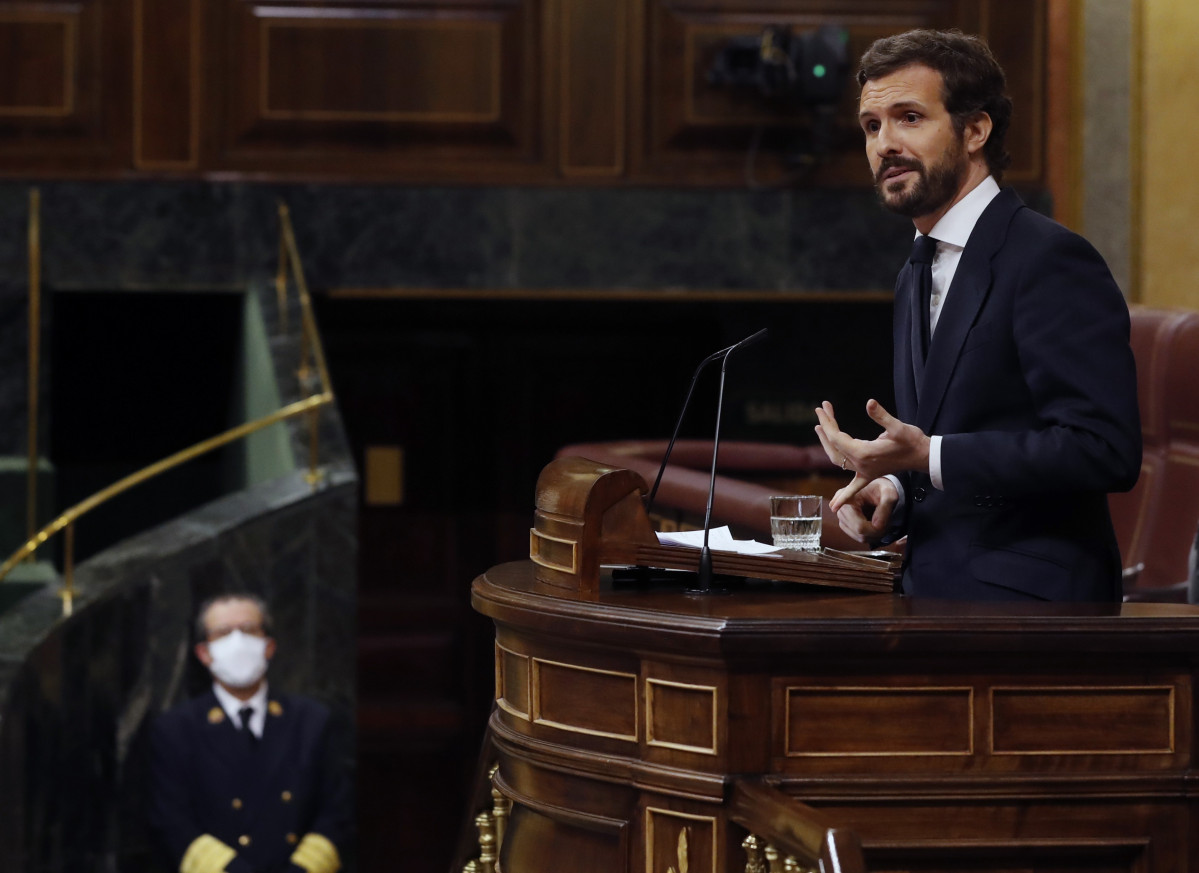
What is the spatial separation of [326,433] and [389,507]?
2.12 metres

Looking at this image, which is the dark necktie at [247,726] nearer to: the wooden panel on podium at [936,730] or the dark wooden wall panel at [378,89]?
the dark wooden wall panel at [378,89]

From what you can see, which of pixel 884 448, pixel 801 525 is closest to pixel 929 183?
pixel 884 448

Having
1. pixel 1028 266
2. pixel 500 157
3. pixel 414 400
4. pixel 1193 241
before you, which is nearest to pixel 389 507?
pixel 414 400

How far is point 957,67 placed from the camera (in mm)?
1972

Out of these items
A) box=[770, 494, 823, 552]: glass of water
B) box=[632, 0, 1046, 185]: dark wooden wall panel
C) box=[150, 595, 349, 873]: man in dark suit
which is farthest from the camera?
box=[632, 0, 1046, 185]: dark wooden wall panel

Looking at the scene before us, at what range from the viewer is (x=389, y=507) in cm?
727

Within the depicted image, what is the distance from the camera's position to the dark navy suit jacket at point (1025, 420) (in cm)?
181

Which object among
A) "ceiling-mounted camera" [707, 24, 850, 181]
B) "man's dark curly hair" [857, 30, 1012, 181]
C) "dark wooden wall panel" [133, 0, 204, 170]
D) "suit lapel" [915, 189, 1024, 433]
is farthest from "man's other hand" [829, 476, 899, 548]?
"dark wooden wall panel" [133, 0, 204, 170]

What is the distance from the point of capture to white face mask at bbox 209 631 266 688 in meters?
4.46

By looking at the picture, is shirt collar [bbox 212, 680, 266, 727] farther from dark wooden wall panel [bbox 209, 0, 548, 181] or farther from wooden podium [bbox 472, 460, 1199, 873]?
wooden podium [bbox 472, 460, 1199, 873]

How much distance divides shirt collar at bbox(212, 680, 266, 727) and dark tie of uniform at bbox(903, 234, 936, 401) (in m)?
2.90

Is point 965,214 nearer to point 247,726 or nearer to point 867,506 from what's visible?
point 867,506

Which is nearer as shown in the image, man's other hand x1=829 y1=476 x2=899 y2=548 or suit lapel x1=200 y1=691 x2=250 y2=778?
man's other hand x1=829 y1=476 x2=899 y2=548

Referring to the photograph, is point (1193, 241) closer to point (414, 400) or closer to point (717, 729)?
point (414, 400)
